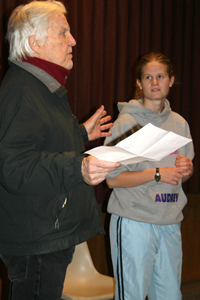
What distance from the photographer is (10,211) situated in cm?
118

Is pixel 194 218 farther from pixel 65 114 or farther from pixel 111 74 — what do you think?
pixel 65 114

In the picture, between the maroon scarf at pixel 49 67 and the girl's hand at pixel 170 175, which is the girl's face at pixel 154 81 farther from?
the maroon scarf at pixel 49 67

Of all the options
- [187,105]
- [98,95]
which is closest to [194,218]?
[187,105]

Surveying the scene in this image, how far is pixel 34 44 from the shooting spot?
135cm

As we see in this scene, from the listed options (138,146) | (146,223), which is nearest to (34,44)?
(138,146)

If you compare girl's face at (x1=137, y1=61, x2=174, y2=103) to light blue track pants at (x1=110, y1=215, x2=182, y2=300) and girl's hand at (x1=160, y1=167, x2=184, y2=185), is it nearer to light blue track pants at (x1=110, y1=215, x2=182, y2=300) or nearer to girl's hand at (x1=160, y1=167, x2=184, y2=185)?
girl's hand at (x1=160, y1=167, x2=184, y2=185)

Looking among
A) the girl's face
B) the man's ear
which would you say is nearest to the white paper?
the man's ear

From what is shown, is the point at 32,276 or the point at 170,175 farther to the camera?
the point at 170,175

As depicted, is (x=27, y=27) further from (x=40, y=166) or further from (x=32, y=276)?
(x=32, y=276)

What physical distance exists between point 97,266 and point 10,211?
191cm

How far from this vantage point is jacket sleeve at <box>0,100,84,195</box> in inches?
40.7

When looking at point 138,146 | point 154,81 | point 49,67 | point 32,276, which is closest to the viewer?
point 138,146

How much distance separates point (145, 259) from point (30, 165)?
96 cm

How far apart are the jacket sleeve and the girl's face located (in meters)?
1.01
